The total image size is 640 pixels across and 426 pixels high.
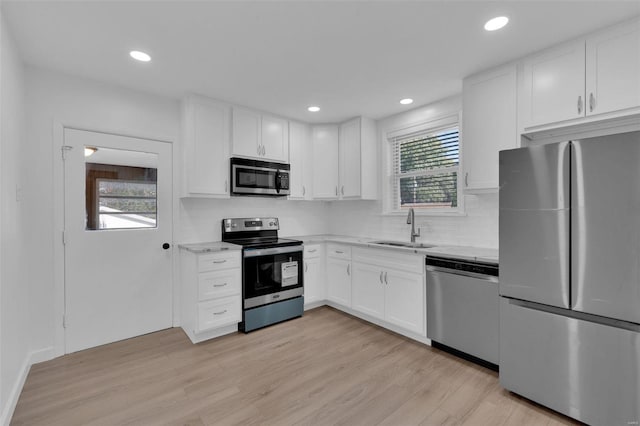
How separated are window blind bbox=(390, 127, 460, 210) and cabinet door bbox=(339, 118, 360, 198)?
49 centimetres

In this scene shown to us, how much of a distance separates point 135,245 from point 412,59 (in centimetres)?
316

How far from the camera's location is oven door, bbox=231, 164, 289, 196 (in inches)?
136

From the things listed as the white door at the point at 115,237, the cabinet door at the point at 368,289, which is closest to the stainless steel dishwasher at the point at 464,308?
the cabinet door at the point at 368,289

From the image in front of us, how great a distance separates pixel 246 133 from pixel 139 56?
4.37 feet

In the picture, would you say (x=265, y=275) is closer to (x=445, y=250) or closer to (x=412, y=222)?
(x=412, y=222)

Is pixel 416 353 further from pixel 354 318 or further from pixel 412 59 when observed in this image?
pixel 412 59

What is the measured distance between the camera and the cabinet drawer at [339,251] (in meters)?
3.67

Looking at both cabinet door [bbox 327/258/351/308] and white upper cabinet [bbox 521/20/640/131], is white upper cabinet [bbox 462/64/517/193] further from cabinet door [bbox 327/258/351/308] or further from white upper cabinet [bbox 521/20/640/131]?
cabinet door [bbox 327/258/351/308]

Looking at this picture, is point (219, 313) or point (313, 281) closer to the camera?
point (219, 313)

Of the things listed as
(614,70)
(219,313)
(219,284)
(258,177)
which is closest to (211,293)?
(219,284)

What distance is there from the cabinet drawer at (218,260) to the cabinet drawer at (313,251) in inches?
36.5

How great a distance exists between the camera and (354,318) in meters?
3.62

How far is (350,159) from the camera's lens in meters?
4.01

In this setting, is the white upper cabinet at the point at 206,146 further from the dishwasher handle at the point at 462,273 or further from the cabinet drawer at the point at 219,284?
the dishwasher handle at the point at 462,273
